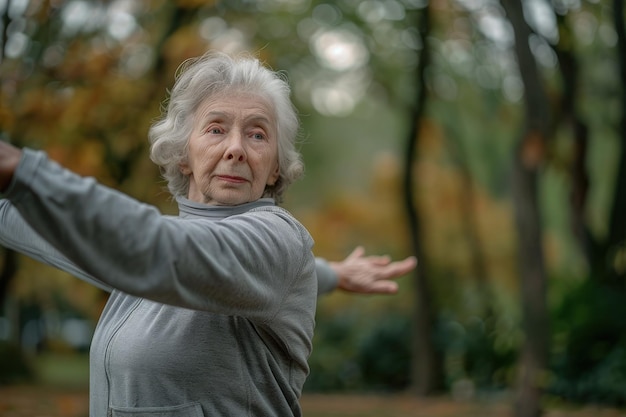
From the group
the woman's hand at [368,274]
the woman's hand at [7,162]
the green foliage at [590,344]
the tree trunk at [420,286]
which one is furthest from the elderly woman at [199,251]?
the tree trunk at [420,286]

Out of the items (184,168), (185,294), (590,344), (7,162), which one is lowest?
(590,344)

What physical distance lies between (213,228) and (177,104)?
71 cm

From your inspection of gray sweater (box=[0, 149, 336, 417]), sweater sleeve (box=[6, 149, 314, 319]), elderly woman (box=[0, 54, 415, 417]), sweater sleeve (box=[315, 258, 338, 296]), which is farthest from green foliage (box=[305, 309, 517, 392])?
sweater sleeve (box=[6, 149, 314, 319])

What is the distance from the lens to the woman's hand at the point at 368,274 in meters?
3.40

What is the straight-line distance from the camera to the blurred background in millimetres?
9344

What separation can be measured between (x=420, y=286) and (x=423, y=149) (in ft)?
22.3

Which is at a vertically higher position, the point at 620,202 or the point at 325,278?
the point at 325,278

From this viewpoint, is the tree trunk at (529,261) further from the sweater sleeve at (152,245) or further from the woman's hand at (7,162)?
A: the woman's hand at (7,162)

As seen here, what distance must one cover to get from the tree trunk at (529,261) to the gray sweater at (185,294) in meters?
6.84

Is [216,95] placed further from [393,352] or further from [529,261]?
[393,352]

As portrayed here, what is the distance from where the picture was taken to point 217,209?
2.30 m

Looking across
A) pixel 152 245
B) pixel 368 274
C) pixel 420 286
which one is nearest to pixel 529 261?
pixel 368 274

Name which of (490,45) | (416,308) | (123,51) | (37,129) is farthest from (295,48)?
(37,129)

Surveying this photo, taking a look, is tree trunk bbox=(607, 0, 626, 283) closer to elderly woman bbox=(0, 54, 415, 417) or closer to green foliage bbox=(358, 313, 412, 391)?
green foliage bbox=(358, 313, 412, 391)
